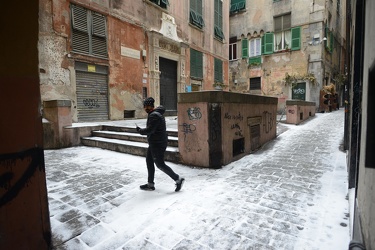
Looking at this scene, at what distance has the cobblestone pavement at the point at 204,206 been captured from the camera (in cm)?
249

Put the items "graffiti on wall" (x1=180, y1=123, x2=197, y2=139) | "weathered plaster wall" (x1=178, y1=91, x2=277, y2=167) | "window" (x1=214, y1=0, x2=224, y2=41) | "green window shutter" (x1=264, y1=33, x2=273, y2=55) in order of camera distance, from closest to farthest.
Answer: "weathered plaster wall" (x1=178, y1=91, x2=277, y2=167) < "graffiti on wall" (x1=180, y1=123, x2=197, y2=139) < "window" (x1=214, y1=0, x2=224, y2=41) < "green window shutter" (x1=264, y1=33, x2=273, y2=55)

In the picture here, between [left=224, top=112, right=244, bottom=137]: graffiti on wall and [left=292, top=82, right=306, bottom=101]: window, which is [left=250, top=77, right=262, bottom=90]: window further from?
[left=224, top=112, right=244, bottom=137]: graffiti on wall

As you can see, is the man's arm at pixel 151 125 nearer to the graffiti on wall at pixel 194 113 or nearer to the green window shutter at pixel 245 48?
the graffiti on wall at pixel 194 113

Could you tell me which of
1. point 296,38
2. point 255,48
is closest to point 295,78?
point 296,38

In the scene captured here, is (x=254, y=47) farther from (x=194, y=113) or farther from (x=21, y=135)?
(x=21, y=135)

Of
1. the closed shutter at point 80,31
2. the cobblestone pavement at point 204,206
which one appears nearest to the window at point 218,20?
the closed shutter at point 80,31

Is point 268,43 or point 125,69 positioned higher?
point 268,43

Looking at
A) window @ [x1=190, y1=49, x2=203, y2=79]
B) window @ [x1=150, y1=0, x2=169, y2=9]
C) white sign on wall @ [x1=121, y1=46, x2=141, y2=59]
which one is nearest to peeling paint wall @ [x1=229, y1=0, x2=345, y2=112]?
window @ [x1=190, y1=49, x2=203, y2=79]

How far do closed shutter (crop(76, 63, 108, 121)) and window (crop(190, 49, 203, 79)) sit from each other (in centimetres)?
684

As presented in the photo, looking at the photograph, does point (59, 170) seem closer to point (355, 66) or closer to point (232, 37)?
point (355, 66)

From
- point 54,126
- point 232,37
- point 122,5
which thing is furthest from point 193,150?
point 232,37

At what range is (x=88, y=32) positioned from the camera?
10.0 m

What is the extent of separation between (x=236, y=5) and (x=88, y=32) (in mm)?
16758

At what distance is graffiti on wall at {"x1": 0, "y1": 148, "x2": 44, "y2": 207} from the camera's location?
193 cm
